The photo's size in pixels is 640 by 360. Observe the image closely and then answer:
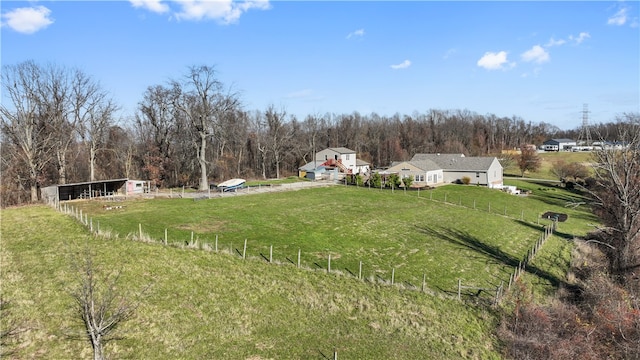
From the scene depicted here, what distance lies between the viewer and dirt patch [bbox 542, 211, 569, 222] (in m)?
43.0

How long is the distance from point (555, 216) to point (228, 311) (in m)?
41.4

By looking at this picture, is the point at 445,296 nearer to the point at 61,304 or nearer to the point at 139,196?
the point at 61,304

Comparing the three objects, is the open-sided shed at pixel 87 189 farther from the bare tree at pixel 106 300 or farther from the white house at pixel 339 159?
Answer: the white house at pixel 339 159

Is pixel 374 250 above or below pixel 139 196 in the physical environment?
below

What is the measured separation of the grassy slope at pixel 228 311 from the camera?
45.8 ft

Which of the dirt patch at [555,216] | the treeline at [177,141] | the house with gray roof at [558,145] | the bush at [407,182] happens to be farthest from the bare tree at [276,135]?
the house with gray roof at [558,145]

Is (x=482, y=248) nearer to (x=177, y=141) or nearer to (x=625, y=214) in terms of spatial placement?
(x=625, y=214)

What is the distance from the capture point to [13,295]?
51.3 feet

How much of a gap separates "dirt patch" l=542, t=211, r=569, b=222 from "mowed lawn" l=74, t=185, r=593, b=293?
89 cm

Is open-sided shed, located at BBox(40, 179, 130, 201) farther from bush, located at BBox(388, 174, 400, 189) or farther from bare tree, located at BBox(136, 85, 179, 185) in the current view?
bush, located at BBox(388, 174, 400, 189)

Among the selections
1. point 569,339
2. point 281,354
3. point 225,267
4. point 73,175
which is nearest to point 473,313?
point 569,339

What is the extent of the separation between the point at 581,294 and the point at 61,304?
87.4 ft

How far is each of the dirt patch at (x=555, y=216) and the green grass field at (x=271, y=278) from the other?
8860 mm

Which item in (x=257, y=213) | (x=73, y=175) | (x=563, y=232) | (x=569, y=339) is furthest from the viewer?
(x=73, y=175)
